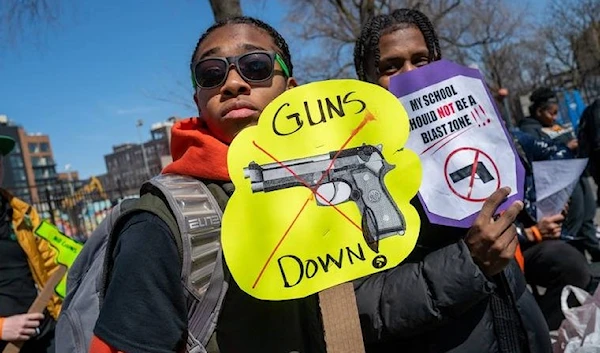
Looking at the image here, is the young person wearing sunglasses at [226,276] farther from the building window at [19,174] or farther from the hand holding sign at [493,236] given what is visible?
the building window at [19,174]

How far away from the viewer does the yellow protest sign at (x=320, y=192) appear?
3.57 feet

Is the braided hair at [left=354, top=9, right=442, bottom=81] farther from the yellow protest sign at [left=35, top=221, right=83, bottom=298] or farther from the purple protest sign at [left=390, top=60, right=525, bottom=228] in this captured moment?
the yellow protest sign at [left=35, top=221, right=83, bottom=298]

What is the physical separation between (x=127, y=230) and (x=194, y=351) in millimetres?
275

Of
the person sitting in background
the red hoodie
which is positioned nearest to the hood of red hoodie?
the red hoodie

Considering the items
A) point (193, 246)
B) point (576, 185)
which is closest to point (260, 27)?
point (193, 246)

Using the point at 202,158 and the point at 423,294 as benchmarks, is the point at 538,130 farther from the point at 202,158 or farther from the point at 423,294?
the point at 202,158

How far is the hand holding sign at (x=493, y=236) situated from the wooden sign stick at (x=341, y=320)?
36cm

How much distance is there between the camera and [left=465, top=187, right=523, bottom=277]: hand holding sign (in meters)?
1.23

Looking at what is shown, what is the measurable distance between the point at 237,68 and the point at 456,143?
60 cm

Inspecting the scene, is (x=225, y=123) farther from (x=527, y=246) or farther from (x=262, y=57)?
(x=527, y=246)

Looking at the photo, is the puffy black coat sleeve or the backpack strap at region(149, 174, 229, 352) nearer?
the backpack strap at region(149, 174, 229, 352)

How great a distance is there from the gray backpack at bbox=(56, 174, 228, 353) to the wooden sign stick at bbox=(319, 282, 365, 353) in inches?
8.7

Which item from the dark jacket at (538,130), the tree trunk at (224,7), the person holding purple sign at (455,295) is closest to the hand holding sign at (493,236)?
the person holding purple sign at (455,295)

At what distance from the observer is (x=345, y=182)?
115 cm
